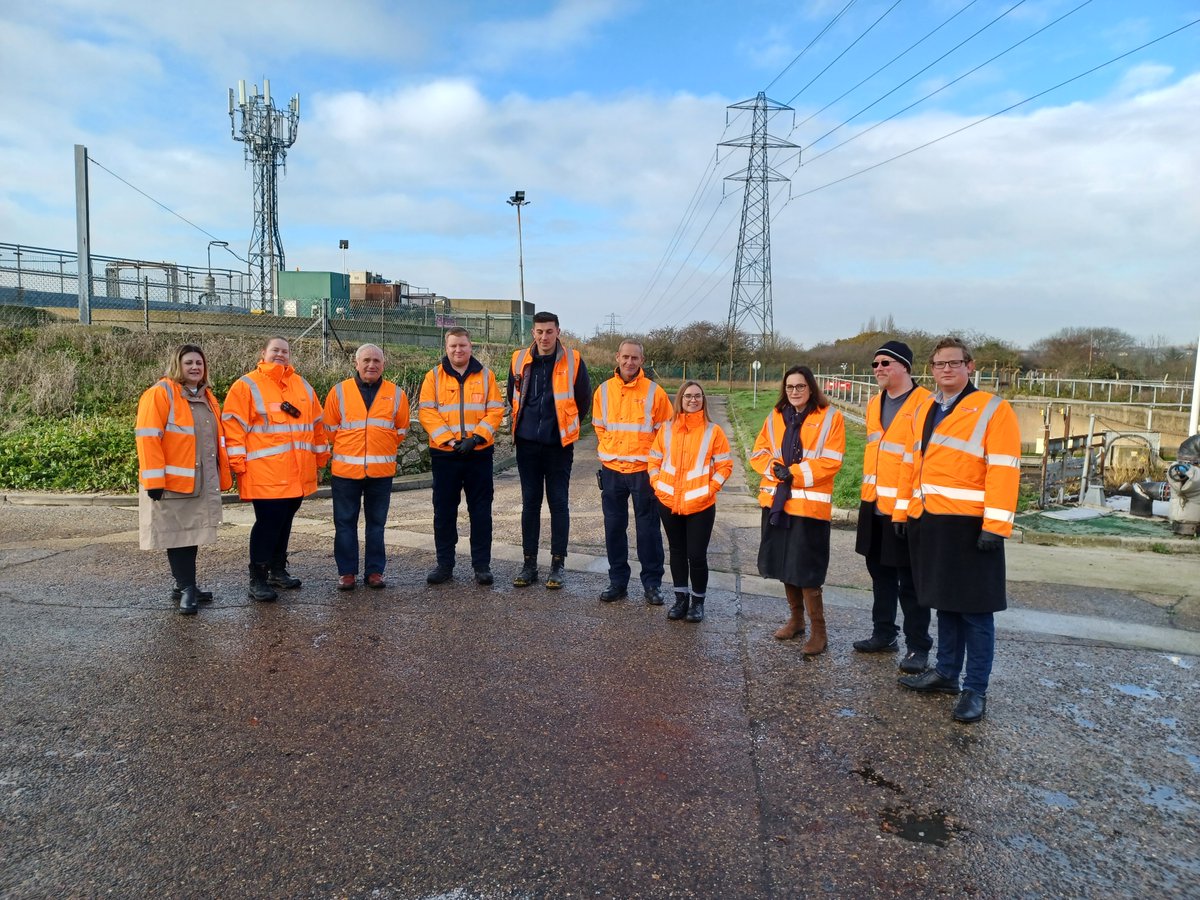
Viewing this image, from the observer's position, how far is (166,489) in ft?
18.1

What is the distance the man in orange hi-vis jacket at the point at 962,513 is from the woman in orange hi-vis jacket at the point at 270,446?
4.35m

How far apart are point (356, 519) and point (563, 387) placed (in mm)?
1932

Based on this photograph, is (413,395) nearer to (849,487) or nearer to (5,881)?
(849,487)

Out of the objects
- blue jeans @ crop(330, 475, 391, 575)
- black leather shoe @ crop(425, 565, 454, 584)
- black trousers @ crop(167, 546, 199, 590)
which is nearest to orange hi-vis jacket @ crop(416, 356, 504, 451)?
blue jeans @ crop(330, 475, 391, 575)

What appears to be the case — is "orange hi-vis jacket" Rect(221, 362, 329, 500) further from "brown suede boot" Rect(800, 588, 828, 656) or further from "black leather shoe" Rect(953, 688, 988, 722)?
"black leather shoe" Rect(953, 688, 988, 722)

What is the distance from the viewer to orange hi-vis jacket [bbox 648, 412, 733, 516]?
5508mm

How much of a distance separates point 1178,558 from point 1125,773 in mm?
5843

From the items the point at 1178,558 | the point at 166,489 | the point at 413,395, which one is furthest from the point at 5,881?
the point at 413,395

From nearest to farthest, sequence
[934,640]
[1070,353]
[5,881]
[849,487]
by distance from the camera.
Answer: [5,881] → [934,640] → [849,487] → [1070,353]

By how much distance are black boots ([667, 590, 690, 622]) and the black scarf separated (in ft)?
3.10

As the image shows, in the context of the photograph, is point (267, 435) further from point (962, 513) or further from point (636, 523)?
point (962, 513)

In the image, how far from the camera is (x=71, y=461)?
35.3ft

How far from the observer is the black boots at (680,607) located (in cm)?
570

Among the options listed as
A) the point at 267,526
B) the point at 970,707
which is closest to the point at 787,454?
the point at 970,707
